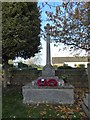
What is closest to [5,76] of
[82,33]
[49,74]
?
[49,74]

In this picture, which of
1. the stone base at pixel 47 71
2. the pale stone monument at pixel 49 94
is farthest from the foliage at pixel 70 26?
the pale stone monument at pixel 49 94

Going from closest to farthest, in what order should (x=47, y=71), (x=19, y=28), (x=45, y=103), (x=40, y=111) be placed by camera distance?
(x=40, y=111) < (x=45, y=103) < (x=19, y=28) < (x=47, y=71)

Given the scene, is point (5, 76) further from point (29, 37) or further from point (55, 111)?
point (55, 111)

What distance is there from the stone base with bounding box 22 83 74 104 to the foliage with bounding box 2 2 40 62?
1.91 metres

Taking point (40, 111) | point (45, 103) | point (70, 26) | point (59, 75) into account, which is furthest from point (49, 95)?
point (59, 75)

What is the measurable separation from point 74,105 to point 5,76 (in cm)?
332

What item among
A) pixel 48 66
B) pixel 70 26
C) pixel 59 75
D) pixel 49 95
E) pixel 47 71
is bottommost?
pixel 49 95

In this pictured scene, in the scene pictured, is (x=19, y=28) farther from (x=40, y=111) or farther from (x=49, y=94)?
(x=40, y=111)

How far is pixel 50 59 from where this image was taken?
25.1 ft

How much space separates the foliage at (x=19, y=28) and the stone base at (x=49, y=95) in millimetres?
1907

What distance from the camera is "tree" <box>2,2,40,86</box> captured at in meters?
6.92

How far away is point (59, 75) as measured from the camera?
339 inches

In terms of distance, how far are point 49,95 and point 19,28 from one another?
2444 mm

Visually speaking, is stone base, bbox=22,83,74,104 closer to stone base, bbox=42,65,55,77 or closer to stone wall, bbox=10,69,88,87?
stone base, bbox=42,65,55,77
